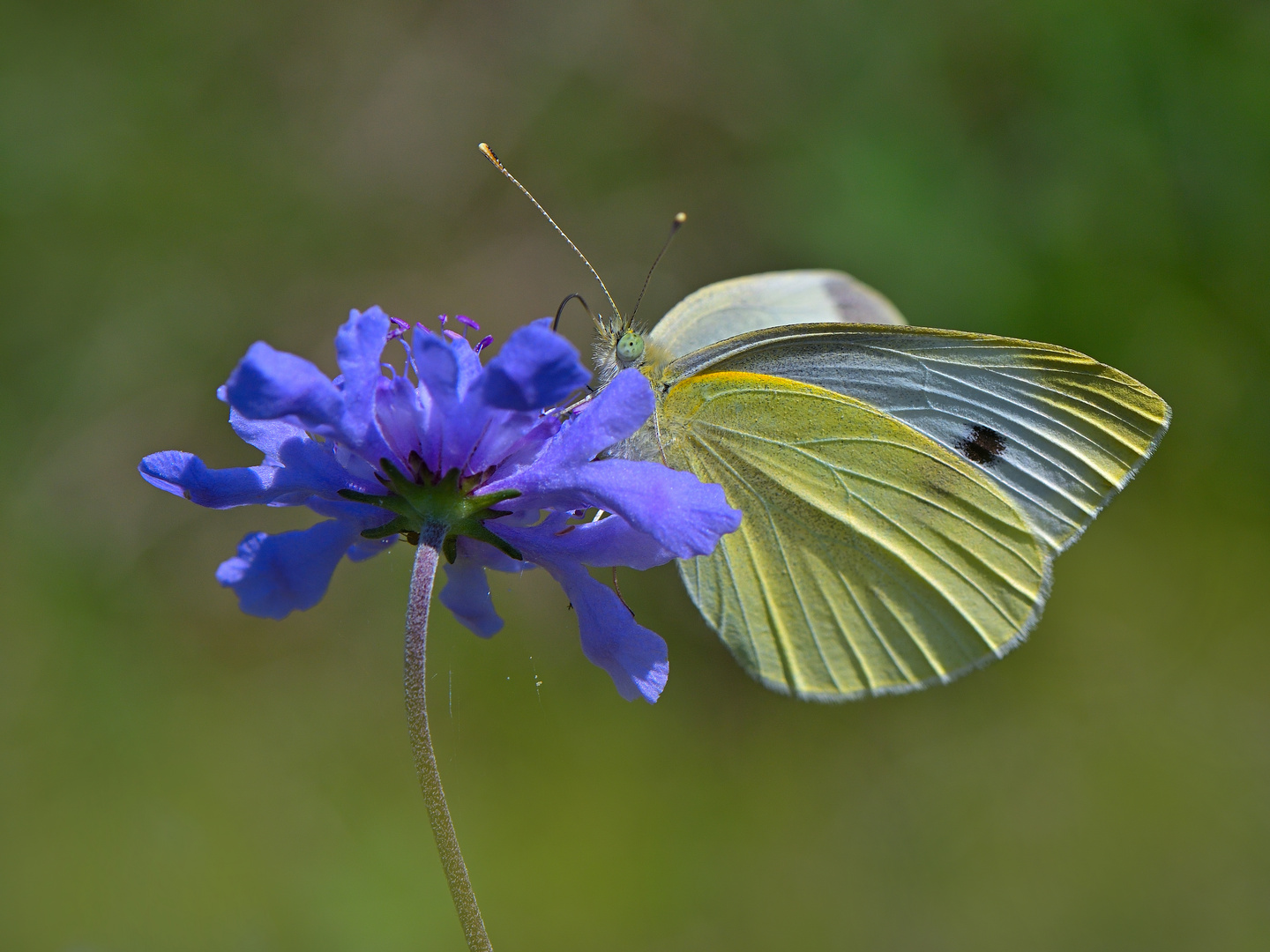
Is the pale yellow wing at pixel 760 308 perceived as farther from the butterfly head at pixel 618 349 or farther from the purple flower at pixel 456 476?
the purple flower at pixel 456 476

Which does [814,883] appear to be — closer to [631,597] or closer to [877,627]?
[631,597]

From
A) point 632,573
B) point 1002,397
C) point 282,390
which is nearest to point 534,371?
point 282,390

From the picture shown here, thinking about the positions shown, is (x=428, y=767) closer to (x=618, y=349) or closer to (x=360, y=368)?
(x=360, y=368)

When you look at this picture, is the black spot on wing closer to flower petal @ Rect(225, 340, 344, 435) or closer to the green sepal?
the green sepal

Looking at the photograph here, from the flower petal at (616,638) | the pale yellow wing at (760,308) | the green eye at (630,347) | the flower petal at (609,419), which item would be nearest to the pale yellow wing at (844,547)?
the green eye at (630,347)

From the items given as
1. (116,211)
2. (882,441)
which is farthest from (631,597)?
(116,211)
